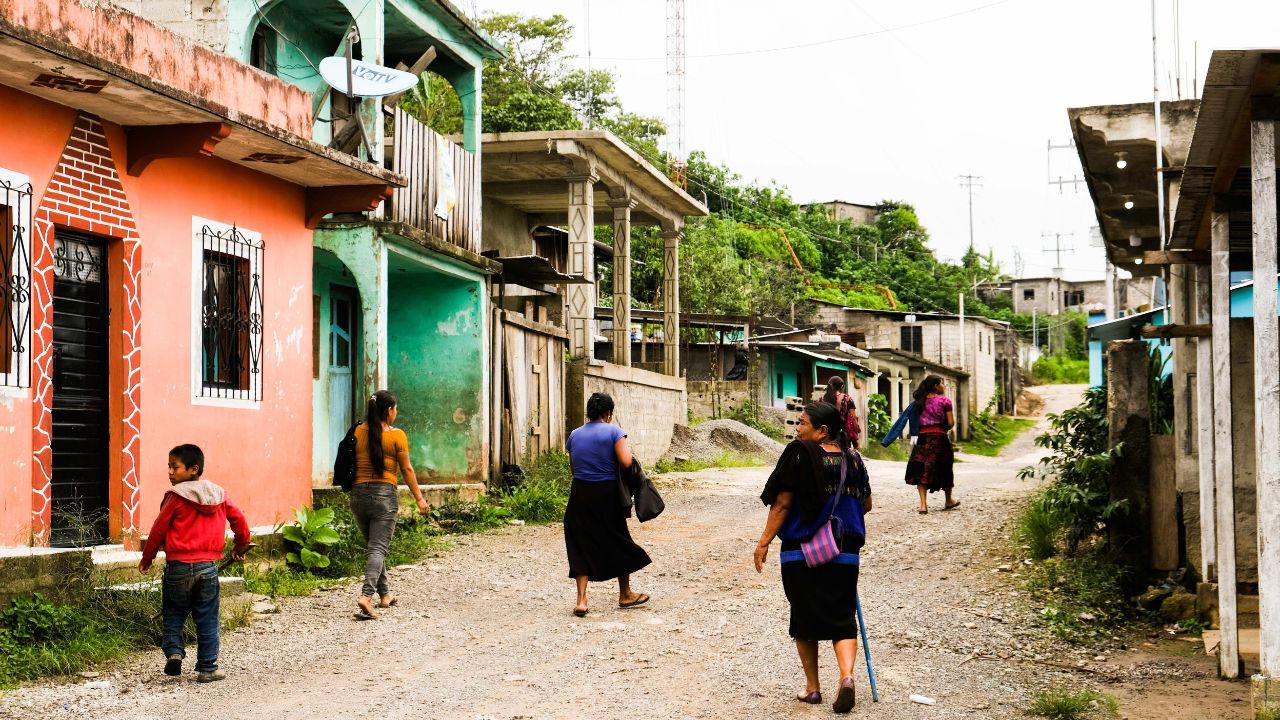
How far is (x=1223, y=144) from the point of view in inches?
254

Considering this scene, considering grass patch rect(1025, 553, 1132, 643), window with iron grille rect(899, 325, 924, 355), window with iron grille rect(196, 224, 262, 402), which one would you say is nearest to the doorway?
window with iron grille rect(196, 224, 262, 402)

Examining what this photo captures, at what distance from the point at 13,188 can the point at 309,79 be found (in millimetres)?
→ 6603

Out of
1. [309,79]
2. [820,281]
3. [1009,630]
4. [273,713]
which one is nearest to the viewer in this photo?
[273,713]

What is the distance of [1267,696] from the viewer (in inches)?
232

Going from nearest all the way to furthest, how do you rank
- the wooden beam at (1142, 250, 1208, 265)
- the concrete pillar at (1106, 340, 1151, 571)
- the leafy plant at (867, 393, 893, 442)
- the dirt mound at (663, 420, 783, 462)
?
the wooden beam at (1142, 250, 1208, 265) < the concrete pillar at (1106, 340, 1151, 571) < the dirt mound at (663, 420, 783, 462) < the leafy plant at (867, 393, 893, 442)

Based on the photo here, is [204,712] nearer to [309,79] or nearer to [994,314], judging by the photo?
[309,79]

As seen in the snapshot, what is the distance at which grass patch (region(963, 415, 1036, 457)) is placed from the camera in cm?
4103

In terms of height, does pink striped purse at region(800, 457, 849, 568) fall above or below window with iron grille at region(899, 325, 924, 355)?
below

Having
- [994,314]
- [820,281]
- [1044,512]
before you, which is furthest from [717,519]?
[994,314]

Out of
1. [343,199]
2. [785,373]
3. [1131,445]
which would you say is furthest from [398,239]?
[785,373]

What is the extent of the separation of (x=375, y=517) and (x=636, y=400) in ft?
42.6

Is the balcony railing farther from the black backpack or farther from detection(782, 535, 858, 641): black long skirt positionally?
detection(782, 535, 858, 641): black long skirt

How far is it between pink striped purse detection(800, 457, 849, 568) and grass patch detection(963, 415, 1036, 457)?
34.4 meters

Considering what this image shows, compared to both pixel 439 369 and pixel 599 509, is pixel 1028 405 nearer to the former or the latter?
pixel 439 369
